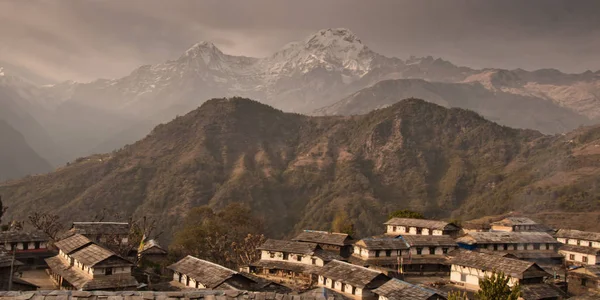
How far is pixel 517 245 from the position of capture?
66.3m

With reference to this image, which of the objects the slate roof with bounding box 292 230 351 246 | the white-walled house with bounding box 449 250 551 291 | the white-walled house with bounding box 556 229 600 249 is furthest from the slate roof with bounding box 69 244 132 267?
the white-walled house with bounding box 556 229 600 249

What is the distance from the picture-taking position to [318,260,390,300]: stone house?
4347 cm

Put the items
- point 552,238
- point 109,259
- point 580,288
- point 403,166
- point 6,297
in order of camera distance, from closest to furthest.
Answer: point 6,297 → point 109,259 → point 580,288 → point 552,238 → point 403,166

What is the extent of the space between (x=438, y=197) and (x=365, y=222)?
136ft

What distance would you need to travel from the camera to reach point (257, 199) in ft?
525

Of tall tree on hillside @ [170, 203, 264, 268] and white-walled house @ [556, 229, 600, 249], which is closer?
white-walled house @ [556, 229, 600, 249]

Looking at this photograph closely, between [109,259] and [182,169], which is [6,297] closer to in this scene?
[109,259]

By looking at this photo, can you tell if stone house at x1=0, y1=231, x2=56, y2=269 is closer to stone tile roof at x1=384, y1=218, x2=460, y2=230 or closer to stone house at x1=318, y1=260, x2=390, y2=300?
stone house at x1=318, y1=260, x2=390, y2=300

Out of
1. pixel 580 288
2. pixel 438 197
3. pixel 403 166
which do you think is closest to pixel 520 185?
pixel 438 197

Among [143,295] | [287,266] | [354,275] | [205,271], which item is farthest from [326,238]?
[143,295]

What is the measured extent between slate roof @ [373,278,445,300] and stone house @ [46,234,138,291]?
22.6 meters

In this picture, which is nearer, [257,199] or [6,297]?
[6,297]

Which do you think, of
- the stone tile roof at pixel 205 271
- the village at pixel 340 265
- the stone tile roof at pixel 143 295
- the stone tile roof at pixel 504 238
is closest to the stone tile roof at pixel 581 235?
the village at pixel 340 265

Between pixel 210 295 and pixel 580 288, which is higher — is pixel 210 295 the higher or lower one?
the higher one
